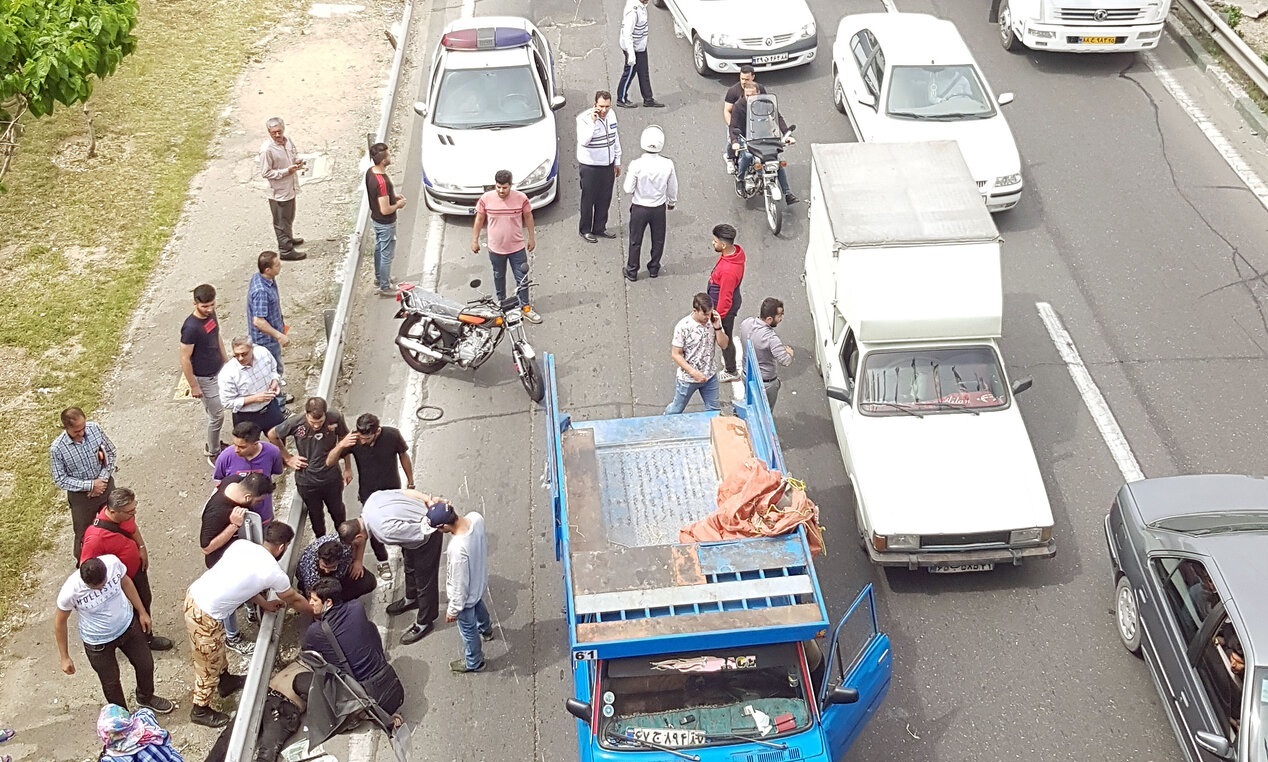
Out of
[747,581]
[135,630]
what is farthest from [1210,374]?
[135,630]

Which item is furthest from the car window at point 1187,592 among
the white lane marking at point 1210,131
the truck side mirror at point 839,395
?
the white lane marking at point 1210,131

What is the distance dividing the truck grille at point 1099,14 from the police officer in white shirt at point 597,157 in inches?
289

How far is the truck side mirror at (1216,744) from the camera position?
7.52 metres

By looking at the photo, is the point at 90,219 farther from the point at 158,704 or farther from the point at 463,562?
the point at 463,562

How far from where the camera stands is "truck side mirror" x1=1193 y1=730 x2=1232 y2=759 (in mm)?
7523

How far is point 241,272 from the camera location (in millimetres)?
14461

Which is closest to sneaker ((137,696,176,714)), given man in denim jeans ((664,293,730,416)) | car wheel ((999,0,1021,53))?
man in denim jeans ((664,293,730,416))

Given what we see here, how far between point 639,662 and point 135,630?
3.82m

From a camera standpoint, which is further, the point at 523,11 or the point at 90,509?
the point at 523,11

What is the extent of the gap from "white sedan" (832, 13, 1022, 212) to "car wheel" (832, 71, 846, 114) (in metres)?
0.18

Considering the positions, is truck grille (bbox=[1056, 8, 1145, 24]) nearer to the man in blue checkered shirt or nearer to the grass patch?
the grass patch

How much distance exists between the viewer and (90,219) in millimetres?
15555

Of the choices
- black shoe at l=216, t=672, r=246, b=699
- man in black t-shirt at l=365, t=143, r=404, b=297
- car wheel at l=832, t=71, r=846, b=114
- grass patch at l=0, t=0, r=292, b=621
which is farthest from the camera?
car wheel at l=832, t=71, r=846, b=114

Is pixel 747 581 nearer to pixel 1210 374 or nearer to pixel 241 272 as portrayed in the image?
pixel 1210 374
